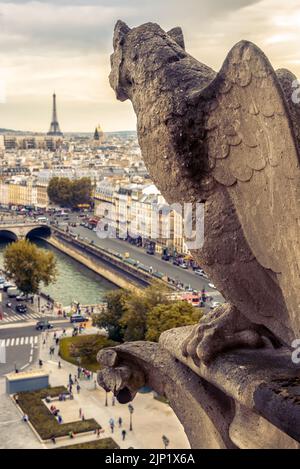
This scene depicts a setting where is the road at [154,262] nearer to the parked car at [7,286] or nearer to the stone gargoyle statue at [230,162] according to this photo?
the parked car at [7,286]

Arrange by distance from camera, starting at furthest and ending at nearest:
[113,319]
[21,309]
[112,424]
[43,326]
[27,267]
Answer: [27,267], [21,309], [43,326], [113,319], [112,424]

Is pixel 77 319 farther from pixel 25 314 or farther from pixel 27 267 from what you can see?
pixel 27 267

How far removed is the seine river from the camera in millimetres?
18047

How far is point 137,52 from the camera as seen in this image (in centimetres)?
277

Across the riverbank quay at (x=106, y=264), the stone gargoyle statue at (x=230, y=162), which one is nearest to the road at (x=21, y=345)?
the riverbank quay at (x=106, y=264)

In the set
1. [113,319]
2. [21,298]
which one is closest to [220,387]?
[113,319]

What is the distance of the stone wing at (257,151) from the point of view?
2.11 metres

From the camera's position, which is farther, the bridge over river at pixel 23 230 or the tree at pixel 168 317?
the bridge over river at pixel 23 230

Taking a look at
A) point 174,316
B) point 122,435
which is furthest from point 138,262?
point 122,435

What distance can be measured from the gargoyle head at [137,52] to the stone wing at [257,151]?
362 mm

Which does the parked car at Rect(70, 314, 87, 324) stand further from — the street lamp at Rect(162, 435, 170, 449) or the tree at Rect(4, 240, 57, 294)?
the street lamp at Rect(162, 435, 170, 449)

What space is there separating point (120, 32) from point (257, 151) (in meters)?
0.92

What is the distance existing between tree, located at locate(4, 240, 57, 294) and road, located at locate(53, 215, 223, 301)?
2.94 m

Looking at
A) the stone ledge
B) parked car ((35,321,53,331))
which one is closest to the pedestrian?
the stone ledge
